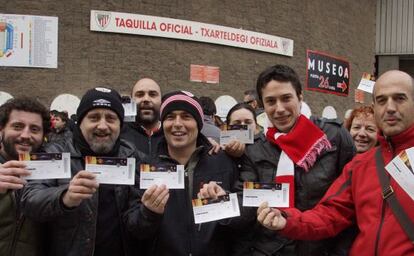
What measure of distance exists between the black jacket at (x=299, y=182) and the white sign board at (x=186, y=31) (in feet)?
22.8

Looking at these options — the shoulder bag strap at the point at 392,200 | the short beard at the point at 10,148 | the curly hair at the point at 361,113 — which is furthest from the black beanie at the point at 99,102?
the curly hair at the point at 361,113

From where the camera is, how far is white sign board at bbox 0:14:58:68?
8414 mm

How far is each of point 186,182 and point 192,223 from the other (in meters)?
0.24

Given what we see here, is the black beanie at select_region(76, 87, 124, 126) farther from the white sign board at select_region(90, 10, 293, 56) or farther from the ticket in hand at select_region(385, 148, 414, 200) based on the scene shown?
the white sign board at select_region(90, 10, 293, 56)

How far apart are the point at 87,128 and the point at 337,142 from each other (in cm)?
151

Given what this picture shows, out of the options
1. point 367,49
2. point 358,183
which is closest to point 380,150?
point 358,183

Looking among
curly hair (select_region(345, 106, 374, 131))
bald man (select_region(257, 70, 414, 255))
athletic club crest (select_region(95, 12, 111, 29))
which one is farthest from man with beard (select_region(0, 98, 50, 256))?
athletic club crest (select_region(95, 12, 111, 29))

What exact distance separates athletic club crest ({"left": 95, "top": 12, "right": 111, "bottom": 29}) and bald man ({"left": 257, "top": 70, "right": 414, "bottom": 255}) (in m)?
Result: 7.39

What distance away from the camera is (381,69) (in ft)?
57.2

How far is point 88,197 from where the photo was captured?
2.25 m

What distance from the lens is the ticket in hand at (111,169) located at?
2324 mm

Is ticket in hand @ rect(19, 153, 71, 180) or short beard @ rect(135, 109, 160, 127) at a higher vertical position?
short beard @ rect(135, 109, 160, 127)

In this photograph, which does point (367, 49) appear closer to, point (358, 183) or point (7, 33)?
point (7, 33)

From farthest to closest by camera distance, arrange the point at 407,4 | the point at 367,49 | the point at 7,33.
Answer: the point at 407,4, the point at 367,49, the point at 7,33
